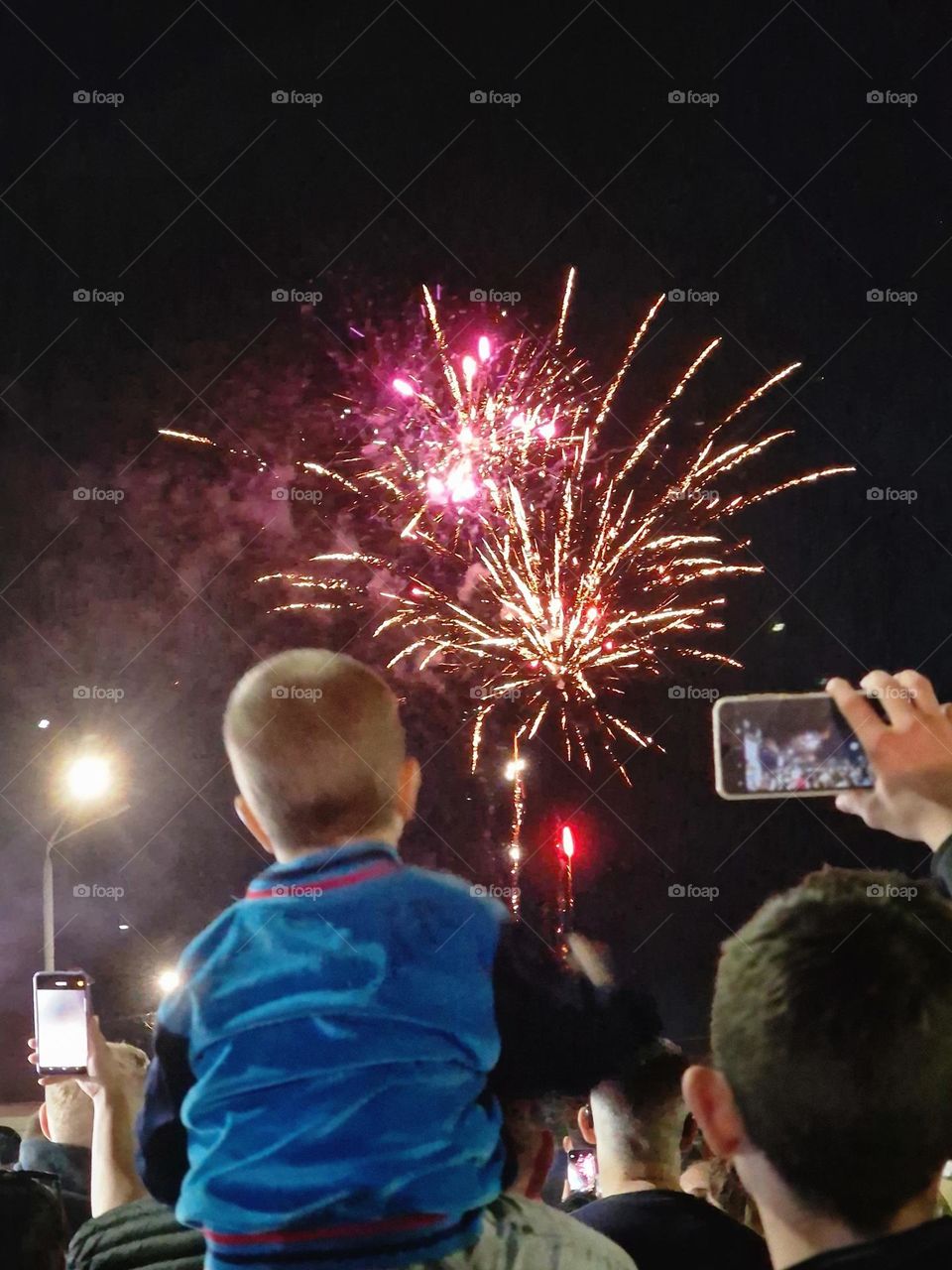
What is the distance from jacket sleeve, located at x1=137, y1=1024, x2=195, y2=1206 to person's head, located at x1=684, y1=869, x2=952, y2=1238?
1114mm

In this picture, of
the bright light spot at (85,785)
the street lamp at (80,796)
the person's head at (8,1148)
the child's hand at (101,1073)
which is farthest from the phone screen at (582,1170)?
the street lamp at (80,796)

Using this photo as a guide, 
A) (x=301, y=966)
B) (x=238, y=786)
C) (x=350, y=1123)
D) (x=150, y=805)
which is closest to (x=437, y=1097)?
(x=350, y=1123)

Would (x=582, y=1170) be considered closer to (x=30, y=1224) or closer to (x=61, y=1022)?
(x=61, y=1022)

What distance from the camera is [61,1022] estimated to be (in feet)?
12.7

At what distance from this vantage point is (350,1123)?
2.33 m

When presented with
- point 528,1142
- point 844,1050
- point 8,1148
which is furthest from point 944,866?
point 8,1148

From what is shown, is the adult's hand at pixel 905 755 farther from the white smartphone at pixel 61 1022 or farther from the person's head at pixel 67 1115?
the person's head at pixel 67 1115

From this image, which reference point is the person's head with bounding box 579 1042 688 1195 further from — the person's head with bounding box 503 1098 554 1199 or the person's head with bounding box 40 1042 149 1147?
the person's head with bounding box 40 1042 149 1147

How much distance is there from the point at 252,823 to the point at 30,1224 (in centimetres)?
128

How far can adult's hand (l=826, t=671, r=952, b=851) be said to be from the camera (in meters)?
1.94

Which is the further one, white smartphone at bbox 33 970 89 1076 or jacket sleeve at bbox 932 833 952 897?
white smartphone at bbox 33 970 89 1076

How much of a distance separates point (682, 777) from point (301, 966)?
3770 centimetres

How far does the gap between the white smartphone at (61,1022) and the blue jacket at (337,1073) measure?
1048mm

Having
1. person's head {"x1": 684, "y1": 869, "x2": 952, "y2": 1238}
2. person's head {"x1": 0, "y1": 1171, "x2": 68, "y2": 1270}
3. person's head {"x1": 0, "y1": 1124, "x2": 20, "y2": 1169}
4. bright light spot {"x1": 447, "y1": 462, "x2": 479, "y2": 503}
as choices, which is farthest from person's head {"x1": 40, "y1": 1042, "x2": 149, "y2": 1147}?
bright light spot {"x1": 447, "y1": 462, "x2": 479, "y2": 503}
